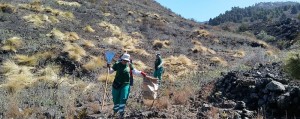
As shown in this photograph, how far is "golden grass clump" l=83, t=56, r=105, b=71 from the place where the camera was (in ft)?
65.6

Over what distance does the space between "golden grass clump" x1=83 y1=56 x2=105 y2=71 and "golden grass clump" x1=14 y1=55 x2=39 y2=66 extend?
2.29 meters

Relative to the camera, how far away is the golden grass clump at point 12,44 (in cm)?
2111

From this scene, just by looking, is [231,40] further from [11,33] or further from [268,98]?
[268,98]

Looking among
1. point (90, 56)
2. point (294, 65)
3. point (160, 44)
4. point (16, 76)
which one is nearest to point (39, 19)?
point (90, 56)

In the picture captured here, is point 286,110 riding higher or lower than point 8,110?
higher

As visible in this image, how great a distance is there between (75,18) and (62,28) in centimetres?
508

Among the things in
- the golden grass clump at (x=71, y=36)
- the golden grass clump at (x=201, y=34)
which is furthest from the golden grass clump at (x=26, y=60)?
the golden grass clump at (x=201, y=34)

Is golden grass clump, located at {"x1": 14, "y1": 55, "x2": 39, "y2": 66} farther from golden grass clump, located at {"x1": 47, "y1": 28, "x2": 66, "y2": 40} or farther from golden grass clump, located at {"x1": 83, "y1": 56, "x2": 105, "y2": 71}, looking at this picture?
golden grass clump, located at {"x1": 47, "y1": 28, "x2": 66, "y2": 40}

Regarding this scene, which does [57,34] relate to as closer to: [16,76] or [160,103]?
[16,76]

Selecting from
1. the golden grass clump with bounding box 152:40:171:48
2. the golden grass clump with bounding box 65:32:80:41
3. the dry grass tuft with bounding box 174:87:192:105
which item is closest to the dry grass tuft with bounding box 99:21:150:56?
the golden grass clump with bounding box 152:40:171:48

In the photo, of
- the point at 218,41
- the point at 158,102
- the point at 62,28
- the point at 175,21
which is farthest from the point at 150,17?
the point at 158,102

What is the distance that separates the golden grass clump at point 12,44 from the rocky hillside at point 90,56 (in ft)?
0.16

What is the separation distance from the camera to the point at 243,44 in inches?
1585

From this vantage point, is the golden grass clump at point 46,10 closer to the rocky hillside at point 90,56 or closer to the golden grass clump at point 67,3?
the rocky hillside at point 90,56
